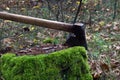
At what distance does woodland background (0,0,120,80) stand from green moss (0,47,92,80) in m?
0.71

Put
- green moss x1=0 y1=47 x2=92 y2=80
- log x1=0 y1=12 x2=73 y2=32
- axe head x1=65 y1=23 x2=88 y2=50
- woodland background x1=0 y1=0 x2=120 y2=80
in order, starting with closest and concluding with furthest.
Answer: green moss x1=0 y1=47 x2=92 y2=80 → axe head x1=65 y1=23 x2=88 y2=50 → log x1=0 y1=12 x2=73 y2=32 → woodland background x1=0 y1=0 x2=120 y2=80

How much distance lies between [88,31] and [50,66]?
4.63 metres

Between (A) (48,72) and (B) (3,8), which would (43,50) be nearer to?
(A) (48,72)

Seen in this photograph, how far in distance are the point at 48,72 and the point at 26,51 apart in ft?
2.16

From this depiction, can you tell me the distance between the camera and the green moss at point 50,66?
13.6 ft

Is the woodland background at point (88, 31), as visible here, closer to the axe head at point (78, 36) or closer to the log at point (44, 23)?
the axe head at point (78, 36)

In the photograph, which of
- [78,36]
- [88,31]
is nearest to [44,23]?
[78,36]

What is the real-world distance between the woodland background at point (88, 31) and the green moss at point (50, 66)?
711mm

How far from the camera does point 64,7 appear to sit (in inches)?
445

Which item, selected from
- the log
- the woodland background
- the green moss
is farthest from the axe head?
the woodland background

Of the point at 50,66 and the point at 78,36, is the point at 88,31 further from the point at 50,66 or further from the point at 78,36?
the point at 50,66

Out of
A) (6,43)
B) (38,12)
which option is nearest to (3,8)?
(38,12)

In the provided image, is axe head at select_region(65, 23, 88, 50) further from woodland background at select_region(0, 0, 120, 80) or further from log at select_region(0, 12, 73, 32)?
woodland background at select_region(0, 0, 120, 80)

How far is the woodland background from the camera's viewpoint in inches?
217
